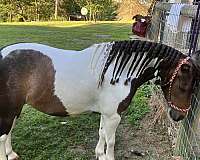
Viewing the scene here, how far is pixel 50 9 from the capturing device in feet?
63.9

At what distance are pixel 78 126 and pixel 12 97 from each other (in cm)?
137

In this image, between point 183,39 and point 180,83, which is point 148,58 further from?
point 183,39

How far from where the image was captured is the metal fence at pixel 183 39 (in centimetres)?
306

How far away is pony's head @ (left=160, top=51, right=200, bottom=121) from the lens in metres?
2.79

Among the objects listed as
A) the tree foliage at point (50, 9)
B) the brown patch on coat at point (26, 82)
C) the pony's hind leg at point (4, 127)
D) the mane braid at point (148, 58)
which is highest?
the mane braid at point (148, 58)

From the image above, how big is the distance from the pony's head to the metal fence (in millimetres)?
113

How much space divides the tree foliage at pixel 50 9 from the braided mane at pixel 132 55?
1583cm

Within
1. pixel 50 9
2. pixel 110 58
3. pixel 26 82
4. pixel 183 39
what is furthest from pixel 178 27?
pixel 50 9

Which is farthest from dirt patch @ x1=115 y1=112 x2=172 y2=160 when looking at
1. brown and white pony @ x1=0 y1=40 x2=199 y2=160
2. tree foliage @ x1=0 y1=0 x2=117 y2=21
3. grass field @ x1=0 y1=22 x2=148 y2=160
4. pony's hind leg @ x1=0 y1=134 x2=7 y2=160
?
tree foliage @ x1=0 y1=0 x2=117 y2=21

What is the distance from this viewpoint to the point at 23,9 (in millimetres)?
18734

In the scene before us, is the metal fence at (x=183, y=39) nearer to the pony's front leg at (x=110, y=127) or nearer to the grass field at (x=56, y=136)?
the pony's front leg at (x=110, y=127)

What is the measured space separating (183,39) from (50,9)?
16319 millimetres

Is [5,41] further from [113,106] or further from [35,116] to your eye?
[113,106]

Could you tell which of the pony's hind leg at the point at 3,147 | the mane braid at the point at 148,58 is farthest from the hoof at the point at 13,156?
the mane braid at the point at 148,58
